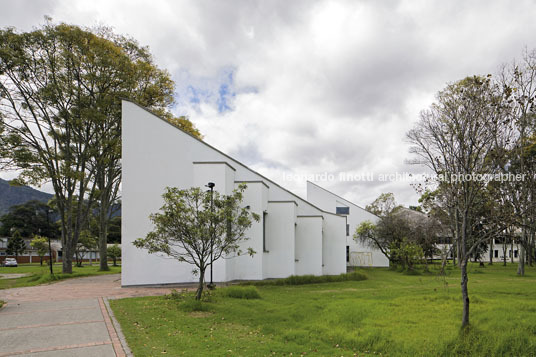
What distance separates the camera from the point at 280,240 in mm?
20188

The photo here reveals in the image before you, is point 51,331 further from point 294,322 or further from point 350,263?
point 350,263

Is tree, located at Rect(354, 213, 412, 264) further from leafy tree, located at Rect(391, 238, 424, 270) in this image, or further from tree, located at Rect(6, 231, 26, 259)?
tree, located at Rect(6, 231, 26, 259)

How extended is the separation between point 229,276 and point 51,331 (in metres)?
9.63

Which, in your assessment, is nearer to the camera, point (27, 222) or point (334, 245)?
point (334, 245)

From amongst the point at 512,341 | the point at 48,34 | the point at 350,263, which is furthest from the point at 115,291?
the point at 350,263

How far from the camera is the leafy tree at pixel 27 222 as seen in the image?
2534 inches

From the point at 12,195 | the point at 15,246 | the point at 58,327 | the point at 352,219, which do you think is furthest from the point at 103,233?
the point at 12,195

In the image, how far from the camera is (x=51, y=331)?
8.33 metres

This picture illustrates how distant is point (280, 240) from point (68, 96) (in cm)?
1657

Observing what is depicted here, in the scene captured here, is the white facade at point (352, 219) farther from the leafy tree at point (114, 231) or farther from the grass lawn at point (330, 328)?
the leafy tree at point (114, 231)

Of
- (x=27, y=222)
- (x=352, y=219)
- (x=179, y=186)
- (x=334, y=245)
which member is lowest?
(x=334, y=245)

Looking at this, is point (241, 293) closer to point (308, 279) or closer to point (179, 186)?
point (308, 279)

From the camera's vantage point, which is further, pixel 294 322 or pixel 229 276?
pixel 229 276

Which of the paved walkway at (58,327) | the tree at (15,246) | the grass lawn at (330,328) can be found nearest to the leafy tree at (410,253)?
the grass lawn at (330,328)
